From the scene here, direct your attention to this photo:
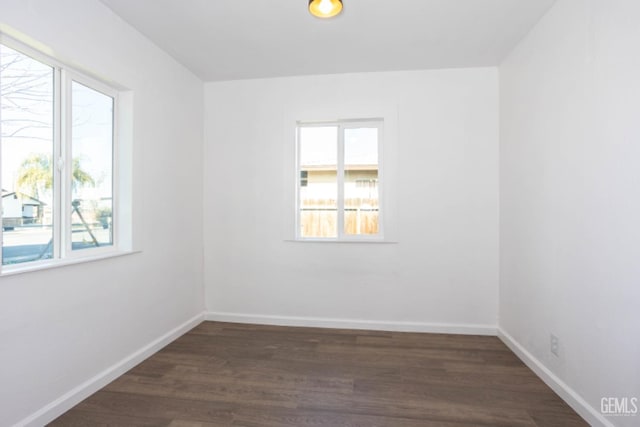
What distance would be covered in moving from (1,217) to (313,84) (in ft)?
8.89

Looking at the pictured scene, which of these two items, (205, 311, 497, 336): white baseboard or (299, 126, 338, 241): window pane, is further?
(299, 126, 338, 241): window pane

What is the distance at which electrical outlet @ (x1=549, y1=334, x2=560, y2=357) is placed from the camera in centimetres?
209

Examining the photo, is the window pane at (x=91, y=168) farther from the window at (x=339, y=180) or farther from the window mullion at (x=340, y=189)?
the window mullion at (x=340, y=189)

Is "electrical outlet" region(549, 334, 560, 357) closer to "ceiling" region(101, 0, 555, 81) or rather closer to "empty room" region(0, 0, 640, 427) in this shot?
"empty room" region(0, 0, 640, 427)

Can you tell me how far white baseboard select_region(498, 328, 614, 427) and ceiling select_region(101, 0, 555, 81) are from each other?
8.48ft

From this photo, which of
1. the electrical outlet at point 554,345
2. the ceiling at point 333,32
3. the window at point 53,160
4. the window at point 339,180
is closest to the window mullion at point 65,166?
the window at point 53,160

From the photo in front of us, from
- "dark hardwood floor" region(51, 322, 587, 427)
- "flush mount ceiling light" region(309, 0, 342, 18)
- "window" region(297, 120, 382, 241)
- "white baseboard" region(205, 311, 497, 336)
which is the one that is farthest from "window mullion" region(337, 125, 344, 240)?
"flush mount ceiling light" region(309, 0, 342, 18)

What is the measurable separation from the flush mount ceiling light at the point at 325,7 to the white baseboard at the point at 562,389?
294cm

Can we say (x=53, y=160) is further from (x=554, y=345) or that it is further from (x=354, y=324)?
(x=554, y=345)

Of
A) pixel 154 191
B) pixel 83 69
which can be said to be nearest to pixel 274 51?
pixel 83 69

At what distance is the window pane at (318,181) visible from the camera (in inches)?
133

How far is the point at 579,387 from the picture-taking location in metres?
1.89

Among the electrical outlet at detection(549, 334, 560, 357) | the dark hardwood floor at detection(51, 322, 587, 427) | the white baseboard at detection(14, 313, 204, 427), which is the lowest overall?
the dark hardwood floor at detection(51, 322, 587, 427)

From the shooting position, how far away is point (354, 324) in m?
3.23
